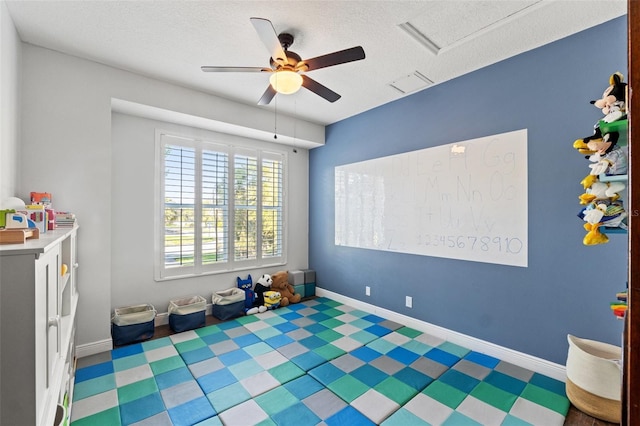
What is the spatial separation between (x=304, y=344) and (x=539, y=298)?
2199 mm

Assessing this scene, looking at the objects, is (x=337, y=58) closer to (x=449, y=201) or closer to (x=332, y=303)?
(x=449, y=201)

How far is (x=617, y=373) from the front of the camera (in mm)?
1789

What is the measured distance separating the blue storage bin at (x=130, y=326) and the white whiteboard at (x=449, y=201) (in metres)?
2.64

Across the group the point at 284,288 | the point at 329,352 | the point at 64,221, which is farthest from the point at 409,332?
the point at 64,221

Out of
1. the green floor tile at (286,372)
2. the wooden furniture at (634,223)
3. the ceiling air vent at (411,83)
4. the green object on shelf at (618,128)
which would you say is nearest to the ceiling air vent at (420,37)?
the ceiling air vent at (411,83)

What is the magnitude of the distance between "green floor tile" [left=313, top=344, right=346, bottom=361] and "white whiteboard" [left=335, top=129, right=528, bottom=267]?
1.39 metres

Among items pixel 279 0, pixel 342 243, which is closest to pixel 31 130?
pixel 279 0

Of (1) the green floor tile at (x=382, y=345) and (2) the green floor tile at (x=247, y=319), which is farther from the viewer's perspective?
(2) the green floor tile at (x=247, y=319)

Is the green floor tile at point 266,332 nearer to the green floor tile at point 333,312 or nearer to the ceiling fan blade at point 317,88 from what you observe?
the green floor tile at point 333,312

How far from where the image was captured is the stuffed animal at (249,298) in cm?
383

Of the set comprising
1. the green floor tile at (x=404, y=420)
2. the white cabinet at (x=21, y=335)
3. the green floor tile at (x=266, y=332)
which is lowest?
the green floor tile at (x=404, y=420)

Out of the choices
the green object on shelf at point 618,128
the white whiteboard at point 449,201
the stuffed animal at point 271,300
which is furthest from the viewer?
the stuffed animal at point 271,300

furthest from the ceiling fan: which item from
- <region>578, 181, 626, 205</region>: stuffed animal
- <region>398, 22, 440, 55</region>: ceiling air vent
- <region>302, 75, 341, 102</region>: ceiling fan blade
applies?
<region>578, 181, 626, 205</region>: stuffed animal

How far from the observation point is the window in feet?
11.6
